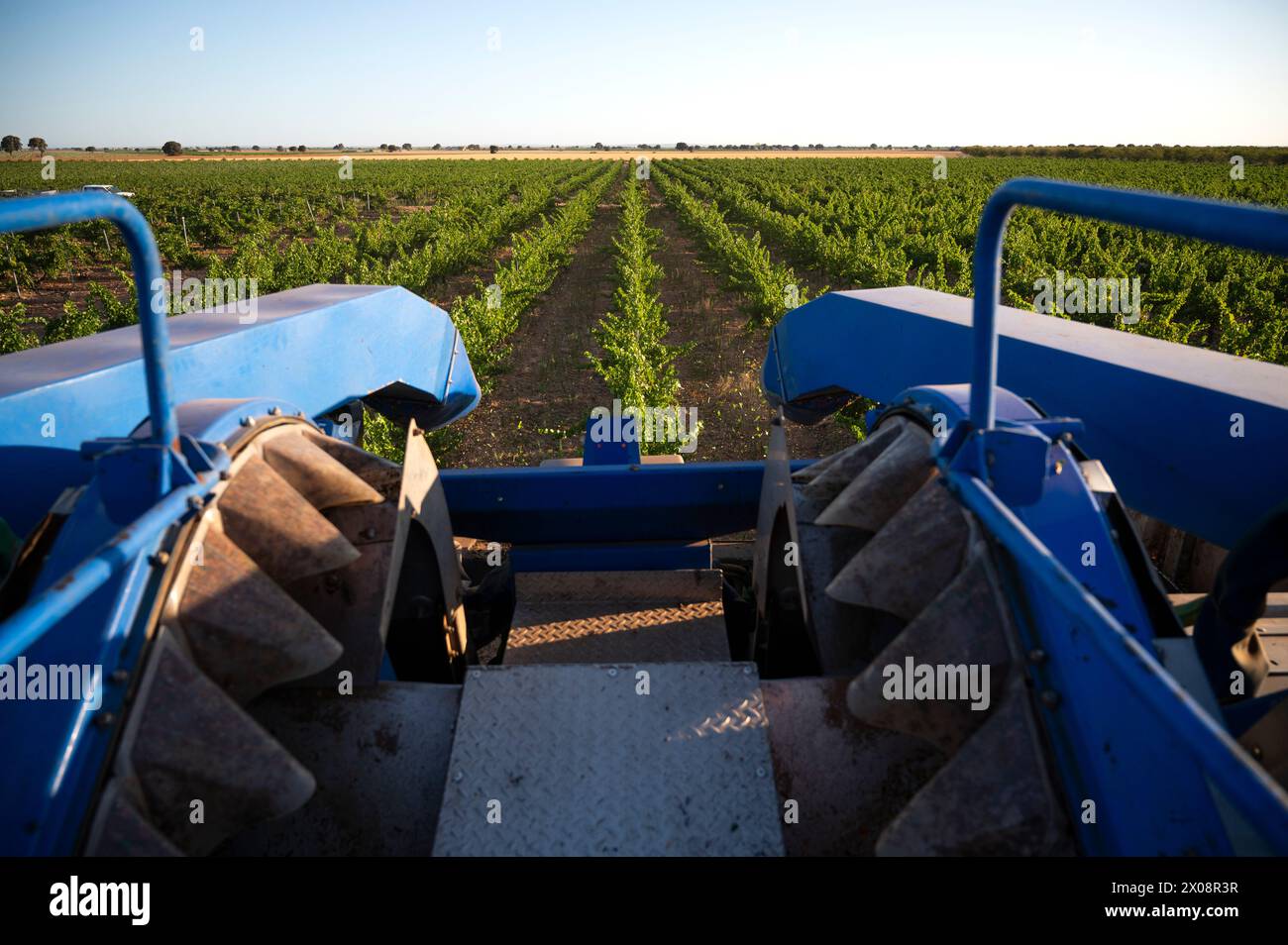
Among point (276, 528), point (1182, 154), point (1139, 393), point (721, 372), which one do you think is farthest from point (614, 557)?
point (1182, 154)

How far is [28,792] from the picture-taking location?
1042mm

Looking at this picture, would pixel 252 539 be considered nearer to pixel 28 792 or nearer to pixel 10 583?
pixel 10 583

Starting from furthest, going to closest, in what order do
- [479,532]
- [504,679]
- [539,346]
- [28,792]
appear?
[539,346]
[479,532]
[504,679]
[28,792]

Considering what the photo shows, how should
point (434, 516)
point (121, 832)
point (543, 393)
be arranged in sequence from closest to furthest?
point (121, 832)
point (434, 516)
point (543, 393)

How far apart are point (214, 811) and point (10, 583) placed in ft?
1.83

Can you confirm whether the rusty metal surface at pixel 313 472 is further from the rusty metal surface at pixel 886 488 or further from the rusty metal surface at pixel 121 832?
the rusty metal surface at pixel 886 488

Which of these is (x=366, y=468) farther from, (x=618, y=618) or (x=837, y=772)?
(x=837, y=772)

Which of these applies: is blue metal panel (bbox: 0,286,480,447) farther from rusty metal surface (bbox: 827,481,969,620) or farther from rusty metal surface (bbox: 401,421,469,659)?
rusty metal surface (bbox: 827,481,969,620)

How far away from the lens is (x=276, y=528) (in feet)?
5.07

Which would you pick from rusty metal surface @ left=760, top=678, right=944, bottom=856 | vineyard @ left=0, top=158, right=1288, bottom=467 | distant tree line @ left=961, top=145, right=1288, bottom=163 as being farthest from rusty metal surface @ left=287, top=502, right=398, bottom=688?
distant tree line @ left=961, top=145, right=1288, bottom=163

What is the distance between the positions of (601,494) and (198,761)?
1.76 meters

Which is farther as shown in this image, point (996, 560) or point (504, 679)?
point (504, 679)

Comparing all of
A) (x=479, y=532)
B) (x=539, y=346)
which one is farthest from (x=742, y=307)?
(x=479, y=532)

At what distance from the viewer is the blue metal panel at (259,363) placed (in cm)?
173
